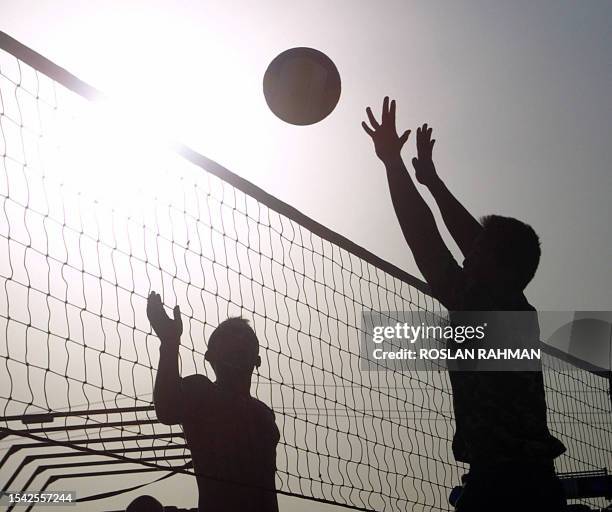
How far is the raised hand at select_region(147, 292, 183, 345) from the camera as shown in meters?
3.07

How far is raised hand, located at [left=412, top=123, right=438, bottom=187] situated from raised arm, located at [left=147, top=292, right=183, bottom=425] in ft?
4.00

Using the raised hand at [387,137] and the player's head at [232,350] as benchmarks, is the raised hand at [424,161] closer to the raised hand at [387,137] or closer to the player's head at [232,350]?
the raised hand at [387,137]

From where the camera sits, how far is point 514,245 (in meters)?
2.62

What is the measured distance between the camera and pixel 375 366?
6.27 m

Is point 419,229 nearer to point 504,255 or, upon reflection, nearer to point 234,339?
point 504,255

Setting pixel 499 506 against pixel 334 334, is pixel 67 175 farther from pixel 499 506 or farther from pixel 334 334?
pixel 334 334

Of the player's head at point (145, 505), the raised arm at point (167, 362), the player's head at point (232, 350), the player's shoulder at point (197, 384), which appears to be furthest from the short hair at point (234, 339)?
the player's head at point (145, 505)

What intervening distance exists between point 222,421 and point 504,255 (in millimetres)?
1593

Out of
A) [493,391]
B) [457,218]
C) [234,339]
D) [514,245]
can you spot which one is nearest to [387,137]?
[457,218]

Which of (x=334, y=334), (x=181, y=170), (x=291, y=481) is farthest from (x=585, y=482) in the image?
(x=334, y=334)

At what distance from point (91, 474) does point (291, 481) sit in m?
6.32

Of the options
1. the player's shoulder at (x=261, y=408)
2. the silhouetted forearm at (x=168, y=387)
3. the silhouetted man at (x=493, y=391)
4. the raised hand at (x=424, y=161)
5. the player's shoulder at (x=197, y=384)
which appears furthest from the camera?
the player's shoulder at (x=261, y=408)

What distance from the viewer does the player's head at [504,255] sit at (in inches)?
102

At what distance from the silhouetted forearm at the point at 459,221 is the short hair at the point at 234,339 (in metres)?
1.28
